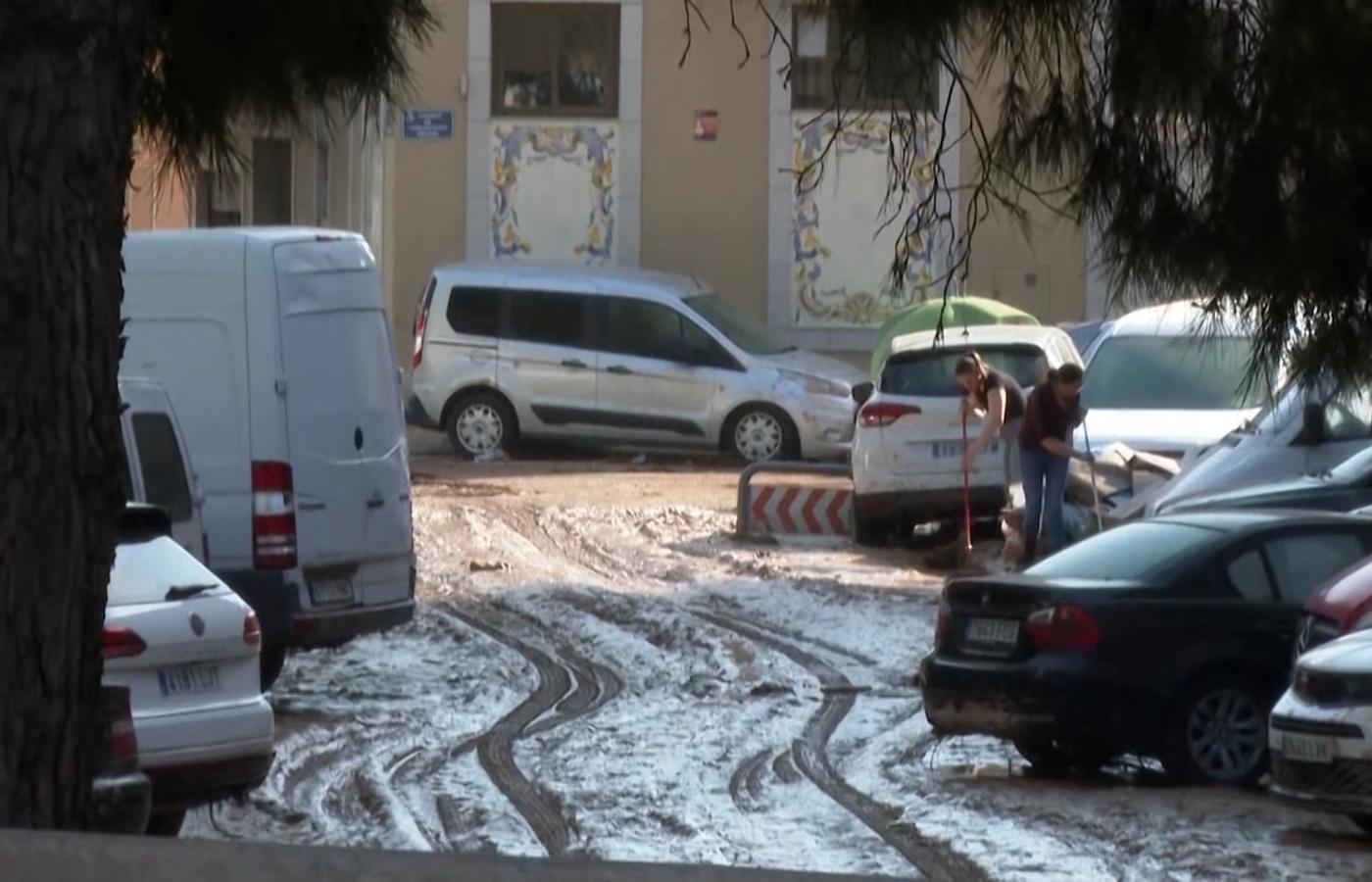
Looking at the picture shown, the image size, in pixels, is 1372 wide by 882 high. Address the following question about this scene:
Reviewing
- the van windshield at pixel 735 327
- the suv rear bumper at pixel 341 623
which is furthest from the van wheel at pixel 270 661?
the van windshield at pixel 735 327

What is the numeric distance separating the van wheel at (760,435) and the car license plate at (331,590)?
555 inches

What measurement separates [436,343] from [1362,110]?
2294cm

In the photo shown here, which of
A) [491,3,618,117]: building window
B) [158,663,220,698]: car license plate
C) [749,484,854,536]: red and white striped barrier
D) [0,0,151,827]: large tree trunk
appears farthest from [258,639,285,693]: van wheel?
[491,3,618,117]: building window

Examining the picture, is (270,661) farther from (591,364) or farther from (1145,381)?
(591,364)

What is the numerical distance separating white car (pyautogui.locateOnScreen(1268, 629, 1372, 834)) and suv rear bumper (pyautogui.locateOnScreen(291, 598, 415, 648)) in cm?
492

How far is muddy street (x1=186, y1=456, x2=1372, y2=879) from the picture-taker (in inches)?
382

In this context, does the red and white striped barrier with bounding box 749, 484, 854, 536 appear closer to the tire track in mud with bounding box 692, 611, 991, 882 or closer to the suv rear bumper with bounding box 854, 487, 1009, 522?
the suv rear bumper with bounding box 854, 487, 1009, 522

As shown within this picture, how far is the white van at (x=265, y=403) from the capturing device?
41.2ft

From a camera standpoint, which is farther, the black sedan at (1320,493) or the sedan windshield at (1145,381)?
the sedan windshield at (1145,381)

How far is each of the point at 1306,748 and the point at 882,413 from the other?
34.8 ft

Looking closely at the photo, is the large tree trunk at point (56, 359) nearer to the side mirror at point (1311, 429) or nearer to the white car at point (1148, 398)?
the side mirror at point (1311, 429)

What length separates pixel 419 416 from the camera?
2788cm

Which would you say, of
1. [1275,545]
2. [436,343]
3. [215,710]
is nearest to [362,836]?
[215,710]

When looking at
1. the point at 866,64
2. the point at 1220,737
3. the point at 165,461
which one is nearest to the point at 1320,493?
the point at 1220,737
